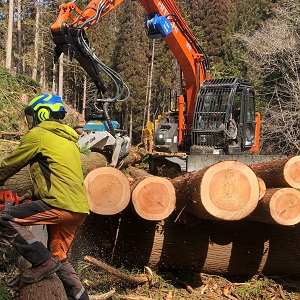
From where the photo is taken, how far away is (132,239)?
16.6ft

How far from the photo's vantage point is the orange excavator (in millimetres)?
7152

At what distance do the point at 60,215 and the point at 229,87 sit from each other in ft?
Answer: 19.2

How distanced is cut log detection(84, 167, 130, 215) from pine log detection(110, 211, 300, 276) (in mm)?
657

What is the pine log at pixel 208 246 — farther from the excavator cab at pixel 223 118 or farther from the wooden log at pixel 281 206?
the excavator cab at pixel 223 118

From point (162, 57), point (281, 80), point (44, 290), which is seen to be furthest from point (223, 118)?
point (162, 57)

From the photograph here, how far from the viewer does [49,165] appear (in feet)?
10.2

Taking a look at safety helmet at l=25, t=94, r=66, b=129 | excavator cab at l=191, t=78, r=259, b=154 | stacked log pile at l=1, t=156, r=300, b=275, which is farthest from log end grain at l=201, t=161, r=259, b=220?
excavator cab at l=191, t=78, r=259, b=154

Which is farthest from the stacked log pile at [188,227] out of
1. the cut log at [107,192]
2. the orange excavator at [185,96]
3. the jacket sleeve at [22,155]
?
the orange excavator at [185,96]

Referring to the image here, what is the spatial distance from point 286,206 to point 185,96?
5412 mm

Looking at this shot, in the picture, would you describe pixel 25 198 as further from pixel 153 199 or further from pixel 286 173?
pixel 286 173

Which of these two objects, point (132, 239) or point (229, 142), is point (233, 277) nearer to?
point (132, 239)

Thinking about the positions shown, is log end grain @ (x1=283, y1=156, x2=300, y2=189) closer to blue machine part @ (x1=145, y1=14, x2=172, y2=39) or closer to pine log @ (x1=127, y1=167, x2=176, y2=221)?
pine log @ (x1=127, y1=167, x2=176, y2=221)

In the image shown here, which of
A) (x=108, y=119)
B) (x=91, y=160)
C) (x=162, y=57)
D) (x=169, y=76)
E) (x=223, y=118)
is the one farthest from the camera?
(x=162, y=57)

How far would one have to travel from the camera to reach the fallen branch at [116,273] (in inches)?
162
